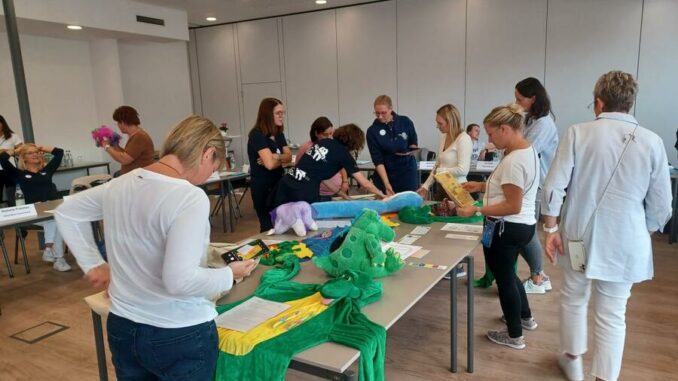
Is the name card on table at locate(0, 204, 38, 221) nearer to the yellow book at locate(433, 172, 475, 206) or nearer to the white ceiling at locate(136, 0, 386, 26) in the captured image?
the yellow book at locate(433, 172, 475, 206)

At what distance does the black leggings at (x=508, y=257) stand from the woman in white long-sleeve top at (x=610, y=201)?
0.87 ft

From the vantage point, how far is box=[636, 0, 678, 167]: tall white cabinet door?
5641mm

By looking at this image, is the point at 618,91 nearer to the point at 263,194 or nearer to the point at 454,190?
the point at 454,190

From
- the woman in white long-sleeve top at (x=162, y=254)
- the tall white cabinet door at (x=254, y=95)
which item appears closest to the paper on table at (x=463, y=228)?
the woman in white long-sleeve top at (x=162, y=254)

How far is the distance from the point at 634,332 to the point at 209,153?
108 inches

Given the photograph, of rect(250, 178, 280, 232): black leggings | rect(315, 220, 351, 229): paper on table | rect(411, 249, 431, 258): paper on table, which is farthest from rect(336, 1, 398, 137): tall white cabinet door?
rect(411, 249, 431, 258): paper on table

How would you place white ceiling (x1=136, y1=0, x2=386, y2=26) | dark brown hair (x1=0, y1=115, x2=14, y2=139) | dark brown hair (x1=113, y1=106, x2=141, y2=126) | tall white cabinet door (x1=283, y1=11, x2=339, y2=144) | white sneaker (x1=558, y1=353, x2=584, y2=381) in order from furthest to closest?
tall white cabinet door (x1=283, y1=11, x2=339, y2=144) < white ceiling (x1=136, y1=0, x2=386, y2=26) < dark brown hair (x1=0, y1=115, x2=14, y2=139) < dark brown hair (x1=113, y1=106, x2=141, y2=126) < white sneaker (x1=558, y1=353, x2=584, y2=381)

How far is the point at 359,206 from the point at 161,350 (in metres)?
1.75

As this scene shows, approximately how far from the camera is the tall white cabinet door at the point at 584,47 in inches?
231

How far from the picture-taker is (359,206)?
2826 mm

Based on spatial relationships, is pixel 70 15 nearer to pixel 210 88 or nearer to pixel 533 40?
pixel 210 88

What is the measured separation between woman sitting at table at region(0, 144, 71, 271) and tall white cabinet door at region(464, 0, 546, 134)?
5321 mm

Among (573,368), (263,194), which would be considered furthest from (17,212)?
(573,368)

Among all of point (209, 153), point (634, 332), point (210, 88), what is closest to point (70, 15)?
point (210, 88)
